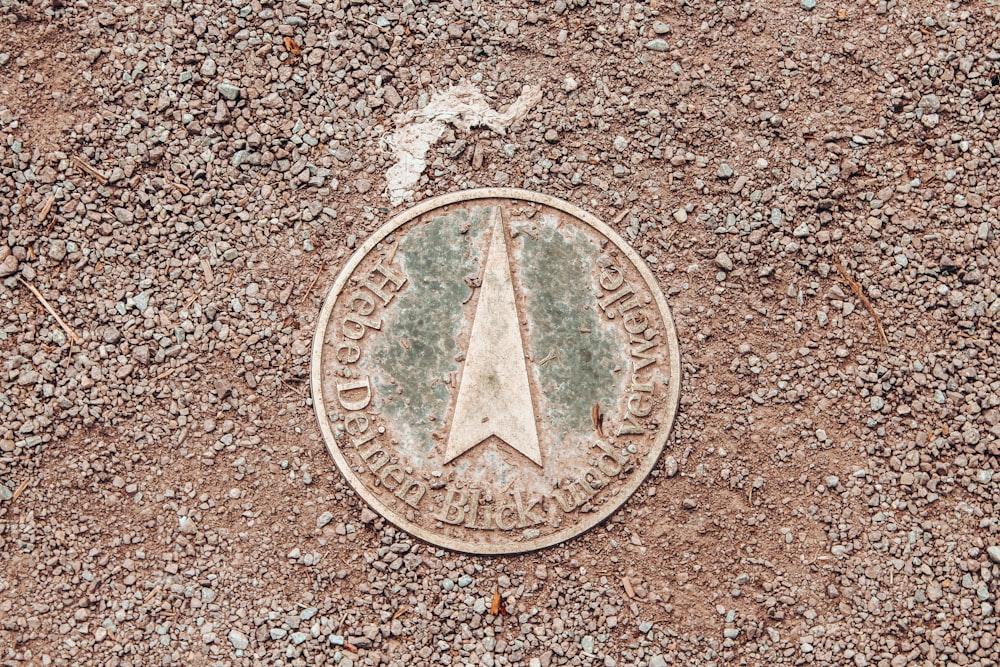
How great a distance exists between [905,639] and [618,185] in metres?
1.93

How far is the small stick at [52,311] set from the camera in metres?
3.14

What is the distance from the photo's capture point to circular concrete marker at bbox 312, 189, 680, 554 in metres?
3.08

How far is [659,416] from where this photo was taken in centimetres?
311

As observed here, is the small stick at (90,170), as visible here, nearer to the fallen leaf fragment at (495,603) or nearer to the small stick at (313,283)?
the small stick at (313,283)

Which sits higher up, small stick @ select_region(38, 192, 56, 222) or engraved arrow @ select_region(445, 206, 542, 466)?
small stick @ select_region(38, 192, 56, 222)

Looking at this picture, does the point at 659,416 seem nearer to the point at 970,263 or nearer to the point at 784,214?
the point at 784,214

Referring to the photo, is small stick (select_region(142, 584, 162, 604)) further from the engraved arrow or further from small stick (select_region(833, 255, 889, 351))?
small stick (select_region(833, 255, 889, 351))

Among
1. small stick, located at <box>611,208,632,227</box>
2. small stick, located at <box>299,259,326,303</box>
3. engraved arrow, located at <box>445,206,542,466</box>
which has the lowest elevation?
engraved arrow, located at <box>445,206,542,466</box>

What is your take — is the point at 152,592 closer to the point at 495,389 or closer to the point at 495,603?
the point at 495,603

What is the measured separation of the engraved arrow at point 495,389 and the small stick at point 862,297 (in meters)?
1.22

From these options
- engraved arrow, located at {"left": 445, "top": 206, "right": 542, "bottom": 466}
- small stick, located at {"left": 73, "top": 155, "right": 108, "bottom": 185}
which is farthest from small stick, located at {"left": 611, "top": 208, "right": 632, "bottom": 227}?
small stick, located at {"left": 73, "top": 155, "right": 108, "bottom": 185}

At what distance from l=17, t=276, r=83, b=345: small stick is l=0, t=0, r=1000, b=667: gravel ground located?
1cm

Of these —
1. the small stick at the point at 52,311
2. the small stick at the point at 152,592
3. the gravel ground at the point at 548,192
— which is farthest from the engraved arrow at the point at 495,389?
the small stick at the point at 52,311

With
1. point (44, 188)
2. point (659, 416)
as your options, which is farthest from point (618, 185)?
point (44, 188)
